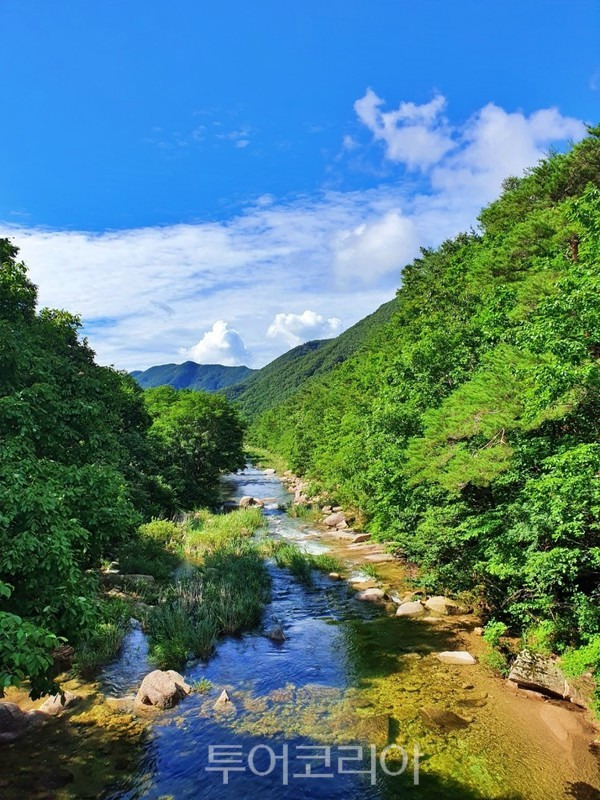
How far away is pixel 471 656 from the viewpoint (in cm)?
1477

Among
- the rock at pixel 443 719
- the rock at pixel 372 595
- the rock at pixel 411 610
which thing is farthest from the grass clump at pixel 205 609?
the rock at pixel 443 719

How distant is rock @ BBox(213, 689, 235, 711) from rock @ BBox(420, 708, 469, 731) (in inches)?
186

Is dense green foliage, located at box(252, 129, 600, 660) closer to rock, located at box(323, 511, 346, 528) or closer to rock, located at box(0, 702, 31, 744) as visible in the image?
rock, located at box(323, 511, 346, 528)

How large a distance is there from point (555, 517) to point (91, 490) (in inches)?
385

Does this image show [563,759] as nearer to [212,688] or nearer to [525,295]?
[212,688]

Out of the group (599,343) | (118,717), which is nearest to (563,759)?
(599,343)

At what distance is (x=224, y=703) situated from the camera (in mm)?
12430

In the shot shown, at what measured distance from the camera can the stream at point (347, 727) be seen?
958cm

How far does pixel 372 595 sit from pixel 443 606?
287cm

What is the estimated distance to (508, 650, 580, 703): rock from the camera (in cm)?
1231

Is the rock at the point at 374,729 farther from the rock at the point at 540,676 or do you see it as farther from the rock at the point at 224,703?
the rock at the point at 540,676

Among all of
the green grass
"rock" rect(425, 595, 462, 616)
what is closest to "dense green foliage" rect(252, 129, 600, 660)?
"rock" rect(425, 595, 462, 616)

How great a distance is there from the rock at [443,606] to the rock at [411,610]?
461 millimetres

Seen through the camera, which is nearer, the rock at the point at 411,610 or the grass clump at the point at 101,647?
the grass clump at the point at 101,647
